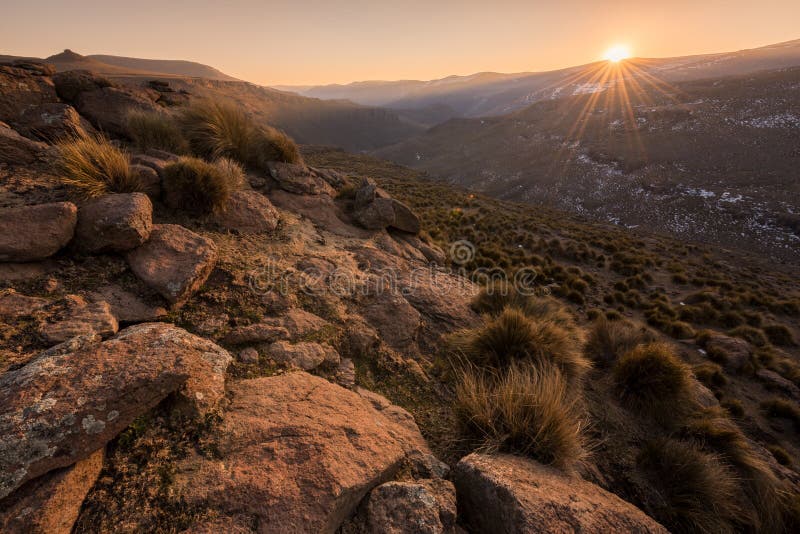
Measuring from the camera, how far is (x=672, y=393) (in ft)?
14.8

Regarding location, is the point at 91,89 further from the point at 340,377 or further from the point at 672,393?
the point at 672,393

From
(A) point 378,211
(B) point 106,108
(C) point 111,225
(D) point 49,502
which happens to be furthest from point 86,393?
(B) point 106,108

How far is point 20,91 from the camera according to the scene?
5402mm

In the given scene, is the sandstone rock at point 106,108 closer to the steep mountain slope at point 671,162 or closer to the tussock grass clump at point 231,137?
the tussock grass clump at point 231,137

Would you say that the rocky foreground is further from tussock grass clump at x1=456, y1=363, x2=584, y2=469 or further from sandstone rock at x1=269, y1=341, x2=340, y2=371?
tussock grass clump at x1=456, y1=363, x2=584, y2=469

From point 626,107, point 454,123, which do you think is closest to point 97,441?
point 626,107

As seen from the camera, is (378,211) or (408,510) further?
(378,211)

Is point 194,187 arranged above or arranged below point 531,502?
above

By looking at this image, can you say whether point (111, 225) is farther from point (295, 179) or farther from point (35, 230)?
point (295, 179)

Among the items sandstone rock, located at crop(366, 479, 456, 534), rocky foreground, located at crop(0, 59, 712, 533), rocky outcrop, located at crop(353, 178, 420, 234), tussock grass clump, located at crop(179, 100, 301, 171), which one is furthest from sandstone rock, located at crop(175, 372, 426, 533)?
tussock grass clump, located at crop(179, 100, 301, 171)

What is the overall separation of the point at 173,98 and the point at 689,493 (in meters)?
14.3

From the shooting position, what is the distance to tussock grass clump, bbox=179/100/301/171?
671 centimetres

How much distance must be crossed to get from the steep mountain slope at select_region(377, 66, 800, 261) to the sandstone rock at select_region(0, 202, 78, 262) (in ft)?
135

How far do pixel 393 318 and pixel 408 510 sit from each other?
2.76 m
